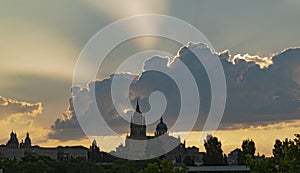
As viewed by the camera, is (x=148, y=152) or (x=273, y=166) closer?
(x=273, y=166)

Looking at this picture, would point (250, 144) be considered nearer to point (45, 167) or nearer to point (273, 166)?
point (45, 167)

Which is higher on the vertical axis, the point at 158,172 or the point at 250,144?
the point at 250,144

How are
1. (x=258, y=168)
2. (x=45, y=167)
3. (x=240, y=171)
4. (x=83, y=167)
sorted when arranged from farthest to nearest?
(x=240, y=171) → (x=83, y=167) → (x=45, y=167) → (x=258, y=168)

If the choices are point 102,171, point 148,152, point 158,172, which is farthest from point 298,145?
point 148,152

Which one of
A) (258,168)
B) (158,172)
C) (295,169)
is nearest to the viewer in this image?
(295,169)

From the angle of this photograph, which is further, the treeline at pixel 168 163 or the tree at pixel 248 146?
the tree at pixel 248 146

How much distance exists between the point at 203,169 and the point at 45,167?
171 ft

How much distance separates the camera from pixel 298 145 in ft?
160

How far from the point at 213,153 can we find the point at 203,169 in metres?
4.79

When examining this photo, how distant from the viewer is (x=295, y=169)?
1838 inches

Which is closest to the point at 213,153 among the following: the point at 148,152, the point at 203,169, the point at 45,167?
the point at 203,169

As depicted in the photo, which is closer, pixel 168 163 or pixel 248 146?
pixel 168 163

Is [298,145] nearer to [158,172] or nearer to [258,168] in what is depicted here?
[258,168]

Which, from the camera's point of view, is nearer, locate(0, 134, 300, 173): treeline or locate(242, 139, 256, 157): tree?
locate(0, 134, 300, 173): treeline
